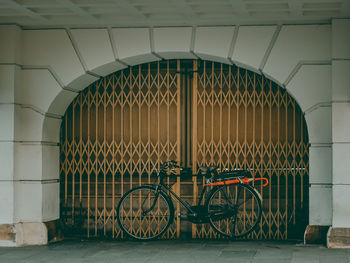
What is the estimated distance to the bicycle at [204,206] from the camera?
10016 mm

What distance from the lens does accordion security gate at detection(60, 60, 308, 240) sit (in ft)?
33.7

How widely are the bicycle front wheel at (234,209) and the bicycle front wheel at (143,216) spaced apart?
0.79 m

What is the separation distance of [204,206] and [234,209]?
46 cm

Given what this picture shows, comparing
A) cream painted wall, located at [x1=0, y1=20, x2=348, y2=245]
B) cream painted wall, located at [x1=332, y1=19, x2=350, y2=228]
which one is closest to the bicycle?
Result: cream painted wall, located at [x1=0, y1=20, x2=348, y2=245]

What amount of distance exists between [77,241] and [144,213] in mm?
1178

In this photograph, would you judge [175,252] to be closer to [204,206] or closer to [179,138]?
[204,206]

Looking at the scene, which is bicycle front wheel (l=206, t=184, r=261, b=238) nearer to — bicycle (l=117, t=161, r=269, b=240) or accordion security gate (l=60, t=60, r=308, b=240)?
bicycle (l=117, t=161, r=269, b=240)

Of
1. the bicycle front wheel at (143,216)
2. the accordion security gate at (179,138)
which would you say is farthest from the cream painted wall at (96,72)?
the bicycle front wheel at (143,216)

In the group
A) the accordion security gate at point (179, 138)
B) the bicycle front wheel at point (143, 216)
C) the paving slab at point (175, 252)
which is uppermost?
the accordion security gate at point (179, 138)

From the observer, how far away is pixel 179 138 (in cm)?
1047

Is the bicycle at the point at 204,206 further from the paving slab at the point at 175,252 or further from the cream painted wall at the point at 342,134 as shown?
the cream painted wall at the point at 342,134

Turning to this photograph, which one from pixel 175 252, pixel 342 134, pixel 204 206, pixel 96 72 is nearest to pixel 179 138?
pixel 204 206

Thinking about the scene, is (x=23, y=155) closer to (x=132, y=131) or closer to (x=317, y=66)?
(x=132, y=131)

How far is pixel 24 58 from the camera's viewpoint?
1012 centimetres
